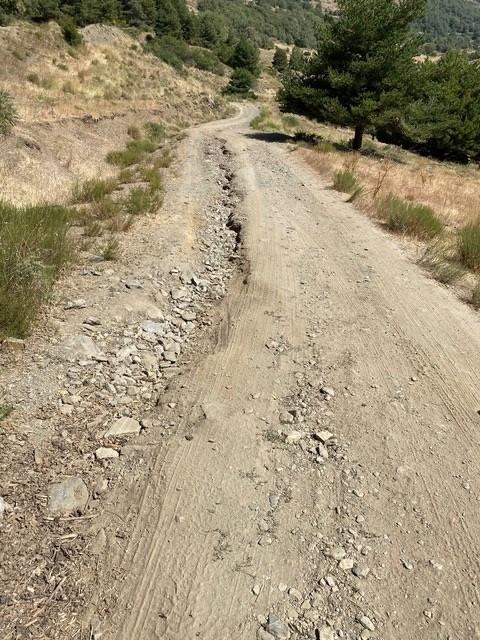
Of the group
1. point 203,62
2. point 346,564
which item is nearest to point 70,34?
point 203,62

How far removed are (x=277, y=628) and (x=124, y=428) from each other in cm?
182

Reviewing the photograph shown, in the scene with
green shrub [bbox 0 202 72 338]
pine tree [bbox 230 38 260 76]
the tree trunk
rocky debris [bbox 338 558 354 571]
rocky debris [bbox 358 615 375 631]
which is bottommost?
green shrub [bbox 0 202 72 338]

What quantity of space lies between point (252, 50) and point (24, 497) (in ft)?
274

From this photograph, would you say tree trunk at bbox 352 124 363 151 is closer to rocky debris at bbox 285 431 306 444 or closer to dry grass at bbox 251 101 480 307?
dry grass at bbox 251 101 480 307

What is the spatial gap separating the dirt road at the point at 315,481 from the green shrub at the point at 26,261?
1.60m

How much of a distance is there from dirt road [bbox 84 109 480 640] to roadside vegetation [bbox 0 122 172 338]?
5.60 feet

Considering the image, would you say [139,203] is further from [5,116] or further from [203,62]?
[203,62]

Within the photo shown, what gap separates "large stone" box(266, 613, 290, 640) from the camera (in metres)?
2.18

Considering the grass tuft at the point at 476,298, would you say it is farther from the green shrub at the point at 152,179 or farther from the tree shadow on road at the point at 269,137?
the tree shadow on road at the point at 269,137

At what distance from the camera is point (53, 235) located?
5.83 meters

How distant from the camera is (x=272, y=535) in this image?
2678 millimetres

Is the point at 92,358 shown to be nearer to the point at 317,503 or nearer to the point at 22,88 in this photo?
the point at 317,503

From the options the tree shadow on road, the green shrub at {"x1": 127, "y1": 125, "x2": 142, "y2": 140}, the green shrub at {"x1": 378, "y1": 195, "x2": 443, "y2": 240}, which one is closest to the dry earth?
the green shrub at {"x1": 378, "y1": 195, "x2": 443, "y2": 240}

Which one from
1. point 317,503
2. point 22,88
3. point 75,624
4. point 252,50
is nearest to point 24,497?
point 75,624
